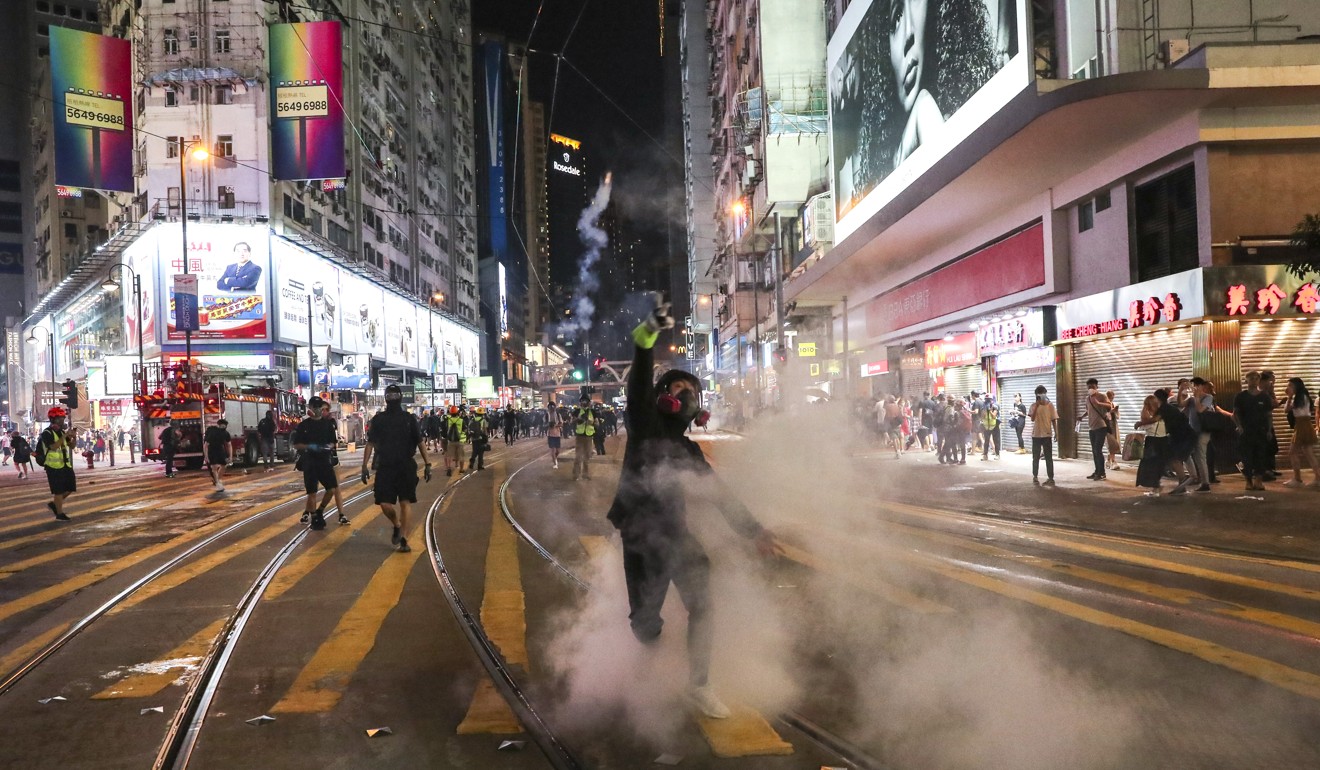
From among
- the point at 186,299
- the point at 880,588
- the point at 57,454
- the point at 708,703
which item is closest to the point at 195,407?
the point at 186,299

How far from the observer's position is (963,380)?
27875 mm

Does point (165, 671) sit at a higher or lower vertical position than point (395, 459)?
lower

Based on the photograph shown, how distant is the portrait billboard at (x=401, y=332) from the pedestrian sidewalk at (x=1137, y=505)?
50835mm

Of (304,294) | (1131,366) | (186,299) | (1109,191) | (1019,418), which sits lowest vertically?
(1019,418)

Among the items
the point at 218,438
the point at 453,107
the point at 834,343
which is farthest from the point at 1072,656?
the point at 453,107

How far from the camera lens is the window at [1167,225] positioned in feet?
53.5

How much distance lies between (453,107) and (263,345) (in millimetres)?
53232

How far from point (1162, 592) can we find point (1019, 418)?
16945 millimetres

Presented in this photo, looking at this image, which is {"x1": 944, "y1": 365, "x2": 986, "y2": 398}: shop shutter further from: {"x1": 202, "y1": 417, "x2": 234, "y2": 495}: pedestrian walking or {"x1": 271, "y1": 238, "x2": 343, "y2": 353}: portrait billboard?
{"x1": 271, "y1": 238, "x2": 343, "y2": 353}: portrait billboard

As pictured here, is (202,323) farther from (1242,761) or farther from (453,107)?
(453,107)

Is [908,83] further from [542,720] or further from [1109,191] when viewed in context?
[542,720]

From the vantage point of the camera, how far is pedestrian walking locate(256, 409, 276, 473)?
2969 centimetres

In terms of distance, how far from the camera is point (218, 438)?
61.8ft

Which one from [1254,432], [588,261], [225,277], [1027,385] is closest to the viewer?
[1254,432]
